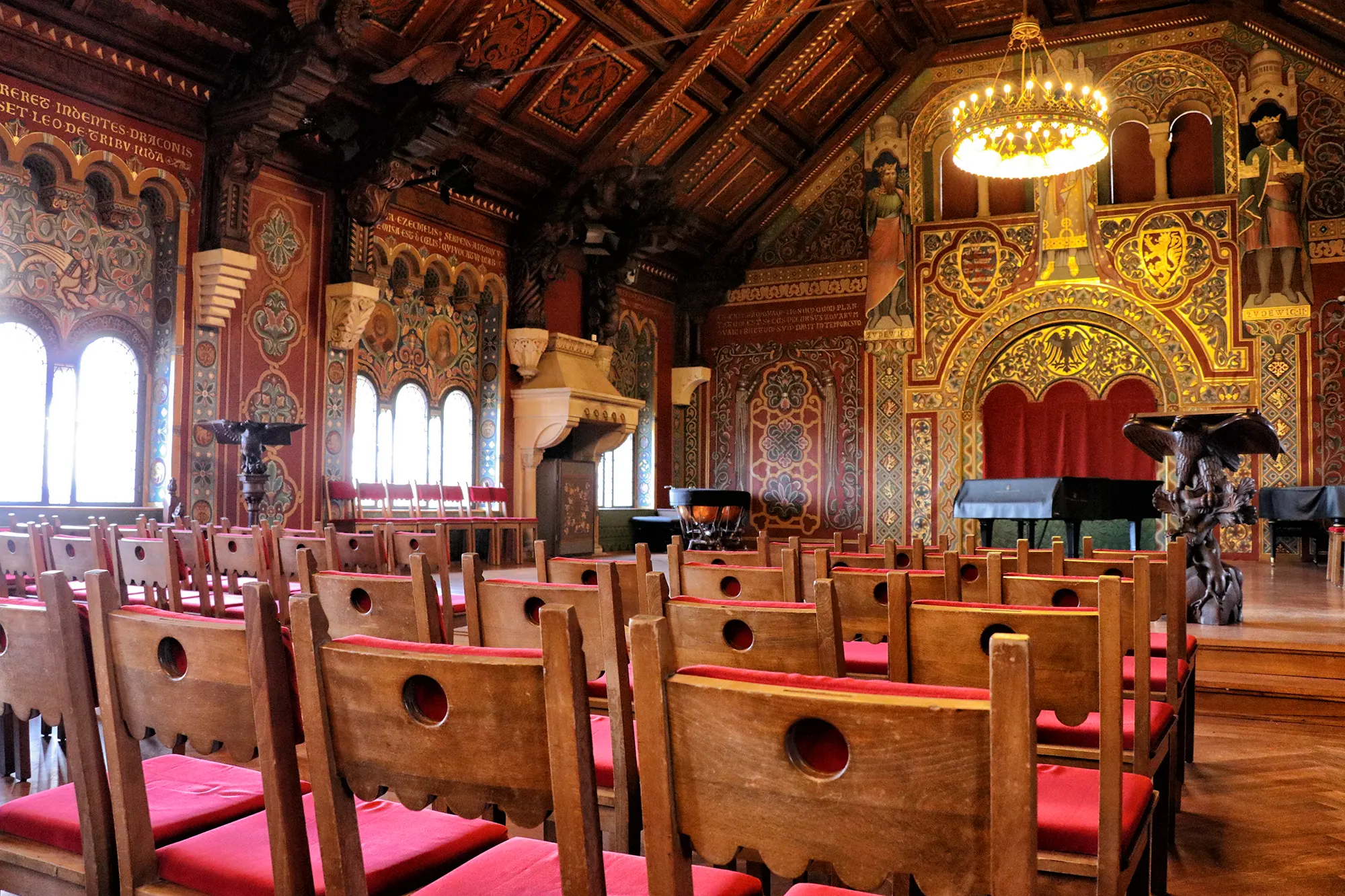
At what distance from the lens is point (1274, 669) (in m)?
5.08

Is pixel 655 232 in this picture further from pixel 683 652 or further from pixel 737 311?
pixel 683 652

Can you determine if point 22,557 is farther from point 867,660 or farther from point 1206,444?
point 1206,444

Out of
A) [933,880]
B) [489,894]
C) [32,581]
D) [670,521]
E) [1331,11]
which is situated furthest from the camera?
[670,521]

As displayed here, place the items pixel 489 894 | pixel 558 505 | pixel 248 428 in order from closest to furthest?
pixel 489 894 < pixel 248 428 < pixel 558 505

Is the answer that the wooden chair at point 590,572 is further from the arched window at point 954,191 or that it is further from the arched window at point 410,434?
the arched window at point 954,191

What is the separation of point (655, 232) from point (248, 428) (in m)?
5.98

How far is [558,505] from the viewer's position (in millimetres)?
12094

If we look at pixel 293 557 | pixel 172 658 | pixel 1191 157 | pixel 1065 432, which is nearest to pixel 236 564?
pixel 293 557

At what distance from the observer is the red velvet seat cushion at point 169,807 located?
70.6 inches

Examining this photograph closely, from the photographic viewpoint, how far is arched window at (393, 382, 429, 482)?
35.6 feet

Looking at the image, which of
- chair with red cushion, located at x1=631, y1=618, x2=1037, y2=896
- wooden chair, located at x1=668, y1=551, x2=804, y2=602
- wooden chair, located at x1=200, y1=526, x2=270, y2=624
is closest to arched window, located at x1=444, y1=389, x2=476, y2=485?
wooden chair, located at x1=200, y1=526, x2=270, y2=624

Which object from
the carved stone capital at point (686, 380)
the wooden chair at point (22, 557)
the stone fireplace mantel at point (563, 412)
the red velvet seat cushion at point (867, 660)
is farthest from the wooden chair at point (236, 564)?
the carved stone capital at point (686, 380)

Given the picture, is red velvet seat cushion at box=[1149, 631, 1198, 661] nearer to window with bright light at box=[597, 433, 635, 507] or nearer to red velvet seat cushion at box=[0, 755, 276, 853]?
red velvet seat cushion at box=[0, 755, 276, 853]

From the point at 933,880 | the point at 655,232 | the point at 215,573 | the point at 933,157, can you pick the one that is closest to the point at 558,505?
the point at 655,232
